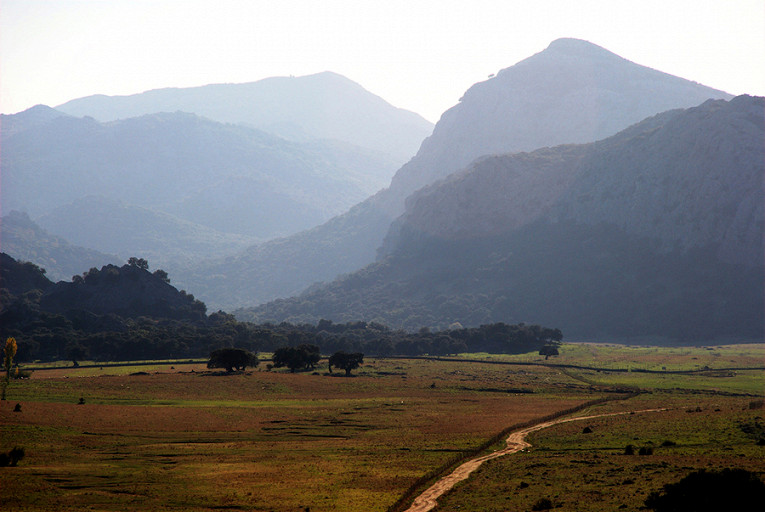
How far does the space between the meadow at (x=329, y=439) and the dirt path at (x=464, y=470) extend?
1.65 metres

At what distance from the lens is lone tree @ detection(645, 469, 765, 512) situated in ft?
161

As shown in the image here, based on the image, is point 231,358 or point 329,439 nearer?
point 329,439

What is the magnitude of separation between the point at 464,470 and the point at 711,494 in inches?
913

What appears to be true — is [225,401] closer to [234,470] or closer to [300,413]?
[300,413]

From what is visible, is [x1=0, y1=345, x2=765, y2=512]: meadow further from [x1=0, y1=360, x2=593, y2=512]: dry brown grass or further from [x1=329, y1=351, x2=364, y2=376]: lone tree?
[x1=329, y1=351, x2=364, y2=376]: lone tree

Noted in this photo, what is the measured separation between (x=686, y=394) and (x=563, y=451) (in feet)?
217

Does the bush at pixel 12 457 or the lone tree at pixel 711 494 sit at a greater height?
the lone tree at pixel 711 494

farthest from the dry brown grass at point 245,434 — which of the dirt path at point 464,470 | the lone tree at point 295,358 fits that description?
the lone tree at point 295,358

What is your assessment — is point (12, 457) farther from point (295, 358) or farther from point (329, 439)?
point (295, 358)

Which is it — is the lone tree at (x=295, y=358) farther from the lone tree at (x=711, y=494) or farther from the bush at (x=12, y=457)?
the lone tree at (x=711, y=494)

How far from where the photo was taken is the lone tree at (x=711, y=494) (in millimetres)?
49031

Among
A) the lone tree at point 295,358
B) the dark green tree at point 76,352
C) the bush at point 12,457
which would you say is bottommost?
the bush at point 12,457

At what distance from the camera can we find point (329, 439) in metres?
86.2

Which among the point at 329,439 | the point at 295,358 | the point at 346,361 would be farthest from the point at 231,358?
the point at 329,439
